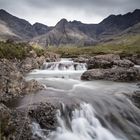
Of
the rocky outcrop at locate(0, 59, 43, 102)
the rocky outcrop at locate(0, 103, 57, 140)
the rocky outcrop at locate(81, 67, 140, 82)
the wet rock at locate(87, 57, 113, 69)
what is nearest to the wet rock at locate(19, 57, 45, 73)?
the wet rock at locate(87, 57, 113, 69)

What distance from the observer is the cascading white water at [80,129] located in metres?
18.5

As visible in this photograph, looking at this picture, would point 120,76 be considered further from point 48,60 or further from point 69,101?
point 48,60

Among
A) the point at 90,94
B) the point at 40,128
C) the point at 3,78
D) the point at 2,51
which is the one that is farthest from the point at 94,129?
the point at 2,51

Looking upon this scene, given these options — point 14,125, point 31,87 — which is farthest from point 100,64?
point 14,125

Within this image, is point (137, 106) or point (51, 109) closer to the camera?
point (51, 109)

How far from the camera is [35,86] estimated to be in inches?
1104

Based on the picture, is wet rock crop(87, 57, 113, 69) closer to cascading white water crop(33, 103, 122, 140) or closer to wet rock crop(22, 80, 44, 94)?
wet rock crop(22, 80, 44, 94)

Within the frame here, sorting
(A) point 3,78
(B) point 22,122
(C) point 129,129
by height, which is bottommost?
(C) point 129,129

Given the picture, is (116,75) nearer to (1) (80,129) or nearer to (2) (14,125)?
(1) (80,129)

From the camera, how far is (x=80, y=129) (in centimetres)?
1956

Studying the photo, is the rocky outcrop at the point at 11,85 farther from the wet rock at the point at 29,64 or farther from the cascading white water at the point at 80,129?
the wet rock at the point at 29,64

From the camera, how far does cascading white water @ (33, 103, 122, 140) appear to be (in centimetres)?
1845

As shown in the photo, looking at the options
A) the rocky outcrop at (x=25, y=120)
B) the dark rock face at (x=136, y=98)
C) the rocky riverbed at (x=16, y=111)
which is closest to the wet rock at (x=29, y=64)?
the rocky riverbed at (x=16, y=111)

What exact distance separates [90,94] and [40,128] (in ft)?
31.2
